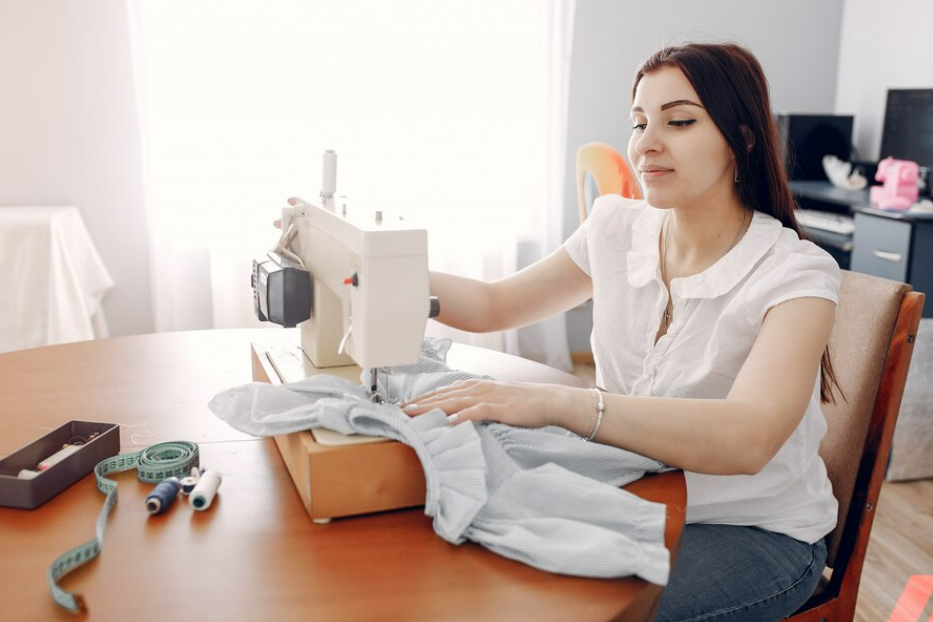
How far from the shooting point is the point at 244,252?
144 inches

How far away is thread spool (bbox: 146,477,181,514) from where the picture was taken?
1031mm

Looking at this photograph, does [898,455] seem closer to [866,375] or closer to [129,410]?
[866,375]

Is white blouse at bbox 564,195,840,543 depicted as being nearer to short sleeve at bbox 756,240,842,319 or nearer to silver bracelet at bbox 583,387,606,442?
short sleeve at bbox 756,240,842,319

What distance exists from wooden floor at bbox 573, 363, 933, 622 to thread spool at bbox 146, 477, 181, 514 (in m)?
1.66

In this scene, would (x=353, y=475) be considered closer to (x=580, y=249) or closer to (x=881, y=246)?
(x=580, y=249)

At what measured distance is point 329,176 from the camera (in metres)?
1.35

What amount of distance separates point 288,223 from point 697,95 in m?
0.70

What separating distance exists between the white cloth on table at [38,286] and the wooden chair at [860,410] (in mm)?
2680

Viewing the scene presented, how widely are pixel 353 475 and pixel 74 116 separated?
303 cm

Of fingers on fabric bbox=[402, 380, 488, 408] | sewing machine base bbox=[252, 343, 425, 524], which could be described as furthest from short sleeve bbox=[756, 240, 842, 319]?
sewing machine base bbox=[252, 343, 425, 524]

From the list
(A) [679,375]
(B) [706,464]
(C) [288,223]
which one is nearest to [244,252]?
(C) [288,223]

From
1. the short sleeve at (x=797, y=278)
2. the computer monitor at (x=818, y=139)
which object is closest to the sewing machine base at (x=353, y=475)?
the short sleeve at (x=797, y=278)

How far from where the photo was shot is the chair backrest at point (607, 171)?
297 centimetres

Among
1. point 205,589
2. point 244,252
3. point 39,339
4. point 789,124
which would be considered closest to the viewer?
point 205,589
